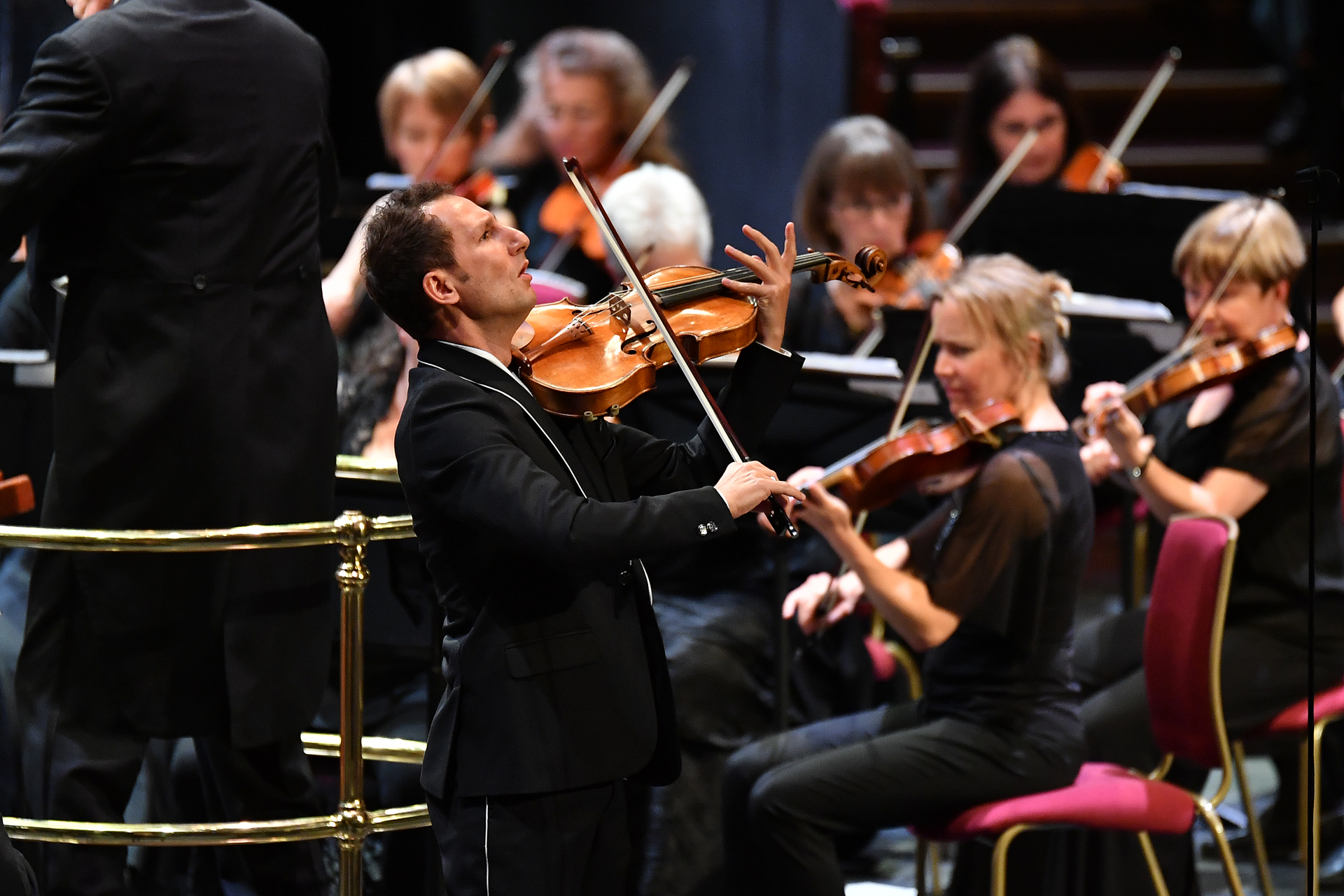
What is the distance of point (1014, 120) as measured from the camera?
4906 mm

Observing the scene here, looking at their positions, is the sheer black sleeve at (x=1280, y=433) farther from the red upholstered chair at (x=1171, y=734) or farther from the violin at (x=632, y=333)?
the violin at (x=632, y=333)

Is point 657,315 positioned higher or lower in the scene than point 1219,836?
higher

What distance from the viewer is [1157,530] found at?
4.02 meters

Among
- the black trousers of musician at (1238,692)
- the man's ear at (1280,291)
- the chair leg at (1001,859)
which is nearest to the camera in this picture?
the chair leg at (1001,859)

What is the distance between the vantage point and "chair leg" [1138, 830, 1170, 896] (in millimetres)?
2748

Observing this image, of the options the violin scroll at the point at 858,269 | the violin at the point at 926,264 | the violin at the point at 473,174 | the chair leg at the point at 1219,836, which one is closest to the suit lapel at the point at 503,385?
the violin scroll at the point at 858,269

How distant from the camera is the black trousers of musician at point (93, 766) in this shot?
240cm

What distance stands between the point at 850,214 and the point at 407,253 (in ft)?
8.41

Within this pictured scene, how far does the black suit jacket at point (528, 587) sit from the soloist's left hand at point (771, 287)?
0.32 metres

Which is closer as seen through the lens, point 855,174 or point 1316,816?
point 1316,816

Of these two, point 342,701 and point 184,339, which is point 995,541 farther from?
point 184,339

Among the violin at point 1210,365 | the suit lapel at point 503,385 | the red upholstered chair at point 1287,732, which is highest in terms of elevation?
the suit lapel at point 503,385

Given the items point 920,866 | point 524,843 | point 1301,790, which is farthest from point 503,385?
point 1301,790

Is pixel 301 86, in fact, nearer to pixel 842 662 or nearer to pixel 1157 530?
pixel 842 662
